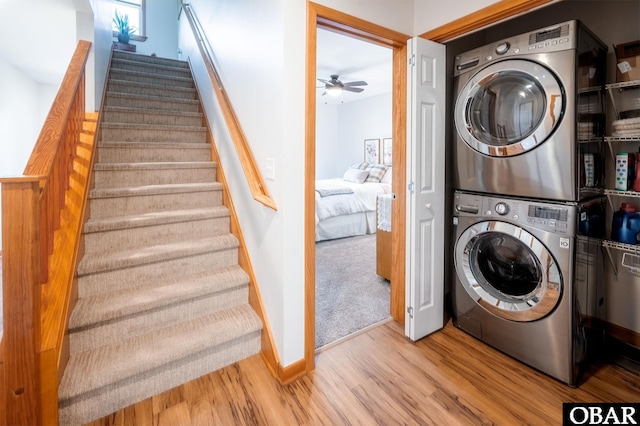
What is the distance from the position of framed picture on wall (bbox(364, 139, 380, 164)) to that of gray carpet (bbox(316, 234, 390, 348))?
10.1ft

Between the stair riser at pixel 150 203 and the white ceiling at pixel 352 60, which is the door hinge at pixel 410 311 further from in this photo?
the white ceiling at pixel 352 60

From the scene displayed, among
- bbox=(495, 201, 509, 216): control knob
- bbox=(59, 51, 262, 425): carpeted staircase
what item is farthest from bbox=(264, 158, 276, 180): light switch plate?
bbox=(495, 201, 509, 216): control knob

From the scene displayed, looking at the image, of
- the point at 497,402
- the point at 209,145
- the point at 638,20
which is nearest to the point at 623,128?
the point at 638,20

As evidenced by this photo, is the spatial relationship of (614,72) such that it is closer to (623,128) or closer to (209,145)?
(623,128)

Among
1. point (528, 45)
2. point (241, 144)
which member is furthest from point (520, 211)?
point (241, 144)

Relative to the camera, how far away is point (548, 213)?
5.29 ft

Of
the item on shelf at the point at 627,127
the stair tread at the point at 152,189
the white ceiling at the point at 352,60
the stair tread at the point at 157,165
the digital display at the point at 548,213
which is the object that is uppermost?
the white ceiling at the point at 352,60

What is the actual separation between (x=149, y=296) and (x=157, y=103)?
242 cm

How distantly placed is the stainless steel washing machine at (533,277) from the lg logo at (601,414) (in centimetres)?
14

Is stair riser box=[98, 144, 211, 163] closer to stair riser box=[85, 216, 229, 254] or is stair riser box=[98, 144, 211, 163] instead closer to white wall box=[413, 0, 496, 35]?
stair riser box=[85, 216, 229, 254]

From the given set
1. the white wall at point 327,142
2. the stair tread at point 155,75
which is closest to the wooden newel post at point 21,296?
the stair tread at point 155,75

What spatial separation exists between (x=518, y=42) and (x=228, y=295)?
225 centimetres

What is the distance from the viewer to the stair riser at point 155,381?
1.39m

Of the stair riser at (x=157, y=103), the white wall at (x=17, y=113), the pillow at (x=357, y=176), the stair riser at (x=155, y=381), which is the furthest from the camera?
the pillow at (x=357, y=176)
